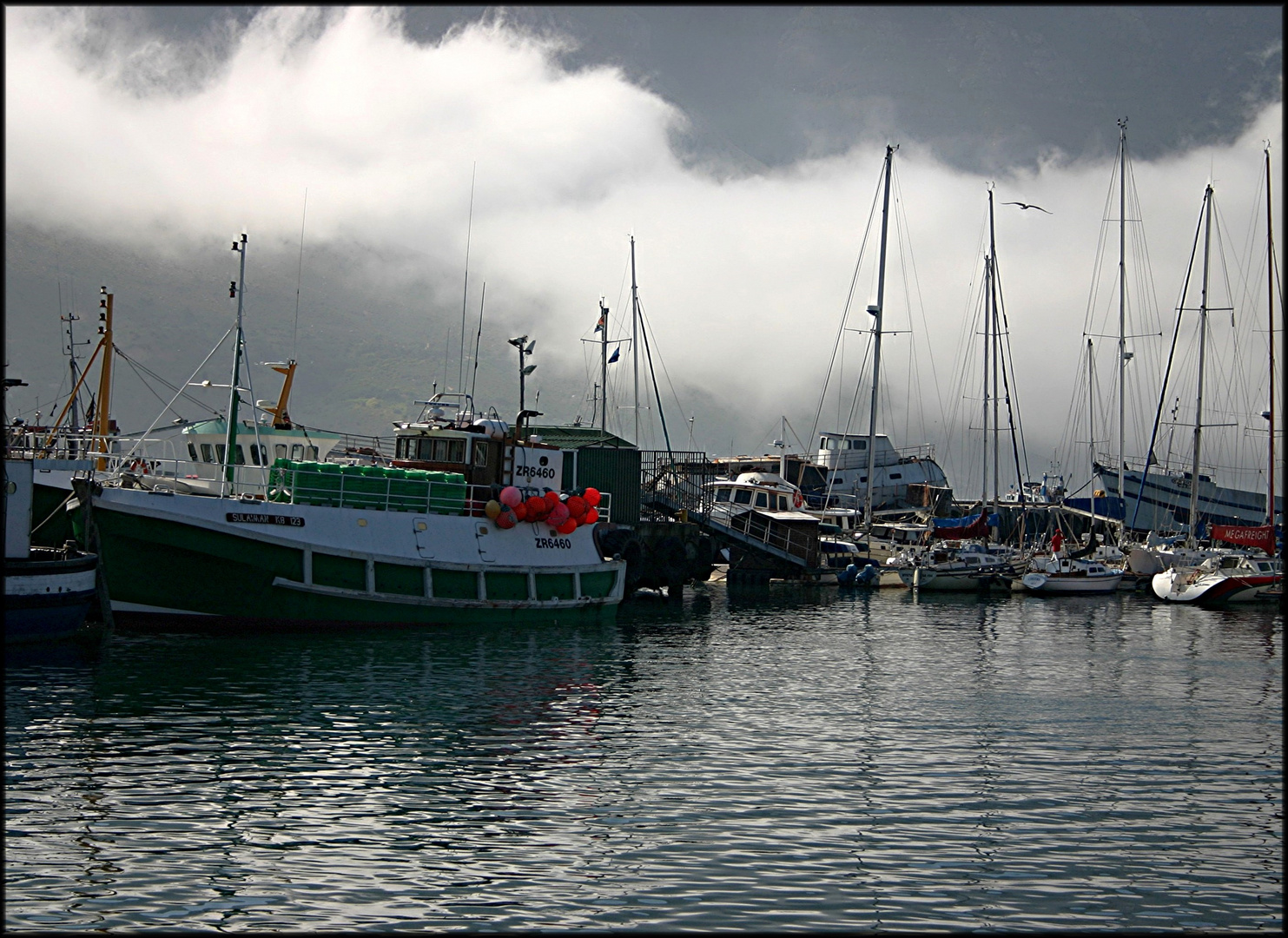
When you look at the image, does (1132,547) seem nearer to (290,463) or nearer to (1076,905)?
(290,463)

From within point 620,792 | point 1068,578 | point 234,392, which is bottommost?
point 620,792

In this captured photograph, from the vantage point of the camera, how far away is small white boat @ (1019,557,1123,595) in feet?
173

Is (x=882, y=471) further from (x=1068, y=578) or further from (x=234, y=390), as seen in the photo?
(x=234, y=390)

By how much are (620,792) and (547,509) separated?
20.3 m

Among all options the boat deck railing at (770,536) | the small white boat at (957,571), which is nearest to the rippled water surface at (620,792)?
the small white boat at (957,571)

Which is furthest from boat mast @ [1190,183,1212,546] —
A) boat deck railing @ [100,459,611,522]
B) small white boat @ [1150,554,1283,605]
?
boat deck railing @ [100,459,611,522]

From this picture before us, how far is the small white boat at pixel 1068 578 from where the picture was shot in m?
52.9

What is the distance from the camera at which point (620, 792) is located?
1453 centimetres

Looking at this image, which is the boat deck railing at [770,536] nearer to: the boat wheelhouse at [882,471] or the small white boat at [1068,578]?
the small white boat at [1068,578]

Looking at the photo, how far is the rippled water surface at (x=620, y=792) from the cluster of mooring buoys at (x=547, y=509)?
6673 millimetres

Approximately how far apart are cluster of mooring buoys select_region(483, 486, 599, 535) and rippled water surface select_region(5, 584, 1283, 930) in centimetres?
667

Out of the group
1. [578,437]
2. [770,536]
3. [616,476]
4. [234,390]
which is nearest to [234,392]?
[234,390]

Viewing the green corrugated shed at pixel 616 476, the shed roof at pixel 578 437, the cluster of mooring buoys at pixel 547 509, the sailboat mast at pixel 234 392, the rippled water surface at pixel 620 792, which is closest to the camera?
the rippled water surface at pixel 620 792

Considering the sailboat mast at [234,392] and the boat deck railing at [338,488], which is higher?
the sailboat mast at [234,392]
